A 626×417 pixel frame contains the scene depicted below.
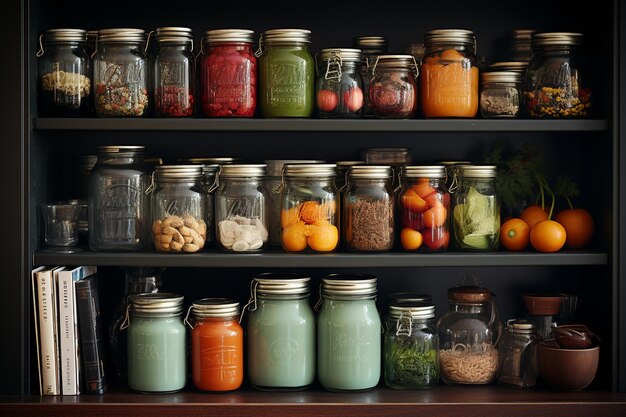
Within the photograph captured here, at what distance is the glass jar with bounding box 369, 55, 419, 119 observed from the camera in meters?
2.43

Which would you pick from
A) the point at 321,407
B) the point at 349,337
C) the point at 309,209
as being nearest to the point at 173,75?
the point at 309,209

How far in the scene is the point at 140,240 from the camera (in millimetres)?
2502

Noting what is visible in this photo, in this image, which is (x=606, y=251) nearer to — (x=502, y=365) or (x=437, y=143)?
(x=502, y=365)

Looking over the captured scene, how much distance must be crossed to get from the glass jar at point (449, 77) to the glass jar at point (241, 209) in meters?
0.50

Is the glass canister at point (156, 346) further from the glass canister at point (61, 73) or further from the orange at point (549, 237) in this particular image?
the orange at point (549, 237)

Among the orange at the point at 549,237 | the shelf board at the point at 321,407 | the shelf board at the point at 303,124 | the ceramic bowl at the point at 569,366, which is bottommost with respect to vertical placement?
the shelf board at the point at 321,407

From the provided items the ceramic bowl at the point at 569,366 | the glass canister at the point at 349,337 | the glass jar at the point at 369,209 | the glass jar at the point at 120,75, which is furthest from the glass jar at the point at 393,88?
the ceramic bowl at the point at 569,366

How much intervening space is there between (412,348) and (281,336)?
358 millimetres

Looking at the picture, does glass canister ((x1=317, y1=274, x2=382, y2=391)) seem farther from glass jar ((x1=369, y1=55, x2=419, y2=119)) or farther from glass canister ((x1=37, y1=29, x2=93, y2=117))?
glass canister ((x1=37, y1=29, x2=93, y2=117))

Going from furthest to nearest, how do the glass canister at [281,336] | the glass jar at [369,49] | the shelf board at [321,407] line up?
the glass jar at [369,49] < the glass canister at [281,336] < the shelf board at [321,407]

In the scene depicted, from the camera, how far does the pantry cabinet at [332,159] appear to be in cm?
235

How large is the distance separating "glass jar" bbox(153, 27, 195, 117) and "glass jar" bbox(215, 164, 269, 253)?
0.20 meters

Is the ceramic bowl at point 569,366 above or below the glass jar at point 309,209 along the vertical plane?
below

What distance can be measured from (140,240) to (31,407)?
52 centimetres
